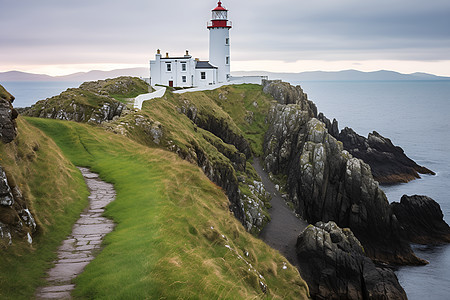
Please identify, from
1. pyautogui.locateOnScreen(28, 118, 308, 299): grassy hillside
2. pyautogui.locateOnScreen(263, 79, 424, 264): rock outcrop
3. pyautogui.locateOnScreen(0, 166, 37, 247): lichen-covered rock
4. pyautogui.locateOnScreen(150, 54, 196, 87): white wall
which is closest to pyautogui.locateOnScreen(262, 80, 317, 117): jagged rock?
pyautogui.locateOnScreen(150, 54, 196, 87): white wall

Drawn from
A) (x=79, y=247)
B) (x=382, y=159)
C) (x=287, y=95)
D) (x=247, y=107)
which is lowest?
(x=382, y=159)

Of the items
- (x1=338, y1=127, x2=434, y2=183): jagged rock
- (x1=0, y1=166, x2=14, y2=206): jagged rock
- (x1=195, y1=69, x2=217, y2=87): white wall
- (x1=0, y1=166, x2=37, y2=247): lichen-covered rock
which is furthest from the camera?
(x1=195, y1=69, x2=217, y2=87): white wall

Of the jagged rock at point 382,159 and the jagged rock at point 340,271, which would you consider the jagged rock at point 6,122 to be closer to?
the jagged rock at point 340,271

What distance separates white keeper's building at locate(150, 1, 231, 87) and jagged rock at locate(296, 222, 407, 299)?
2794 inches

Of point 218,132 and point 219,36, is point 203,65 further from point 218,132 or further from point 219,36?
point 218,132

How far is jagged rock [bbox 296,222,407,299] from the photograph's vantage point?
114ft

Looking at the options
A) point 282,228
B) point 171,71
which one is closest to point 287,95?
point 171,71

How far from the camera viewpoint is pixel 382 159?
291ft

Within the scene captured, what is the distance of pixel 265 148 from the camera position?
85.1 metres

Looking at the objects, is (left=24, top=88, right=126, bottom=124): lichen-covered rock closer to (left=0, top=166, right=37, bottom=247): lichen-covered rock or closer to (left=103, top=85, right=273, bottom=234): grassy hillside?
(left=103, top=85, right=273, bottom=234): grassy hillside

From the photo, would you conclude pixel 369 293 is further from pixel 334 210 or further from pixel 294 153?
pixel 294 153

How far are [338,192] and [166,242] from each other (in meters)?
47.5

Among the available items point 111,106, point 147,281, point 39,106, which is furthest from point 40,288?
point 39,106

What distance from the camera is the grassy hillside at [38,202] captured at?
11.1 m
